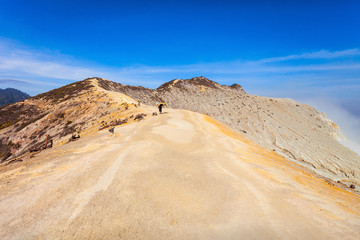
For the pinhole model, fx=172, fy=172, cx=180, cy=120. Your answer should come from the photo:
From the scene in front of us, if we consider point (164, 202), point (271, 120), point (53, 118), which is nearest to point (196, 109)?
point (271, 120)

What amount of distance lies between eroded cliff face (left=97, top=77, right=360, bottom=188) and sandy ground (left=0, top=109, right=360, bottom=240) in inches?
1024

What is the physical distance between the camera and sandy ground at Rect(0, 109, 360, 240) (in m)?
4.02

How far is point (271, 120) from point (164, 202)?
4714 cm

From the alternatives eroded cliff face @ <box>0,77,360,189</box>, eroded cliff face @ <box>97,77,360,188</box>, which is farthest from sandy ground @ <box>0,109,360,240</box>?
eroded cliff face @ <box>97,77,360,188</box>

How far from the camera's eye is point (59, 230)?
3941 millimetres

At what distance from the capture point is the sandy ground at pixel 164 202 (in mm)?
4023

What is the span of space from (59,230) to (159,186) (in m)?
2.84

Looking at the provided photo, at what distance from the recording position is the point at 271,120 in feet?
148

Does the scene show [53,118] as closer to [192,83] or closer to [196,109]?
Answer: [196,109]

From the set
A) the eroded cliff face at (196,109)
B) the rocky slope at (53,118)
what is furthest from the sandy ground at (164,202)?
the rocky slope at (53,118)

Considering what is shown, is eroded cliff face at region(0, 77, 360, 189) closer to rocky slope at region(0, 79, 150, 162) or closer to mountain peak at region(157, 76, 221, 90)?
rocky slope at region(0, 79, 150, 162)

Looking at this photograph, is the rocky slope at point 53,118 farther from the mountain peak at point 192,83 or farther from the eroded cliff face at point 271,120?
the mountain peak at point 192,83

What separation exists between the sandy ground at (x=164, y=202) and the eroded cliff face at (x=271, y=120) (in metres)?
26.0

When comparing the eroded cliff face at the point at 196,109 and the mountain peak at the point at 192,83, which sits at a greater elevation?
the mountain peak at the point at 192,83
